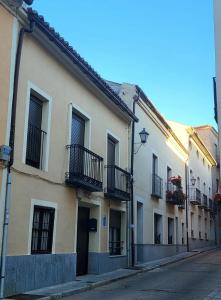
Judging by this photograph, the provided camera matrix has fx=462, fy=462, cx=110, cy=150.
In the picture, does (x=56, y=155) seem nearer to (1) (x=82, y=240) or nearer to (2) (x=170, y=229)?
(1) (x=82, y=240)

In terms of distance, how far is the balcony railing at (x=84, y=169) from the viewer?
12.9m

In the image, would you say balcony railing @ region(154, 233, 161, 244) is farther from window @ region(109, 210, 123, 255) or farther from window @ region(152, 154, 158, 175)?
window @ region(109, 210, 123, 255)

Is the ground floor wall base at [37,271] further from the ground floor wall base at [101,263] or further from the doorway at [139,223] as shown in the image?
the doorway at [139,223]

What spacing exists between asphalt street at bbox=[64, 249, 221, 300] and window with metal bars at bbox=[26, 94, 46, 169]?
3.42 meters

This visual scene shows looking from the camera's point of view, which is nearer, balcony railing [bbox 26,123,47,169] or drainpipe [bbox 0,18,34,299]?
drainpipe [bbox 0,18,34,299]

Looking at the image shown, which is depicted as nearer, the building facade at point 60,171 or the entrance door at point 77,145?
the building facade at point 60,171

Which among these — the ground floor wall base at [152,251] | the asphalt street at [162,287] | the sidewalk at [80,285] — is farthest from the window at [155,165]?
the asphalt street at [162,287]

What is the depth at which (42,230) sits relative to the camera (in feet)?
38.1

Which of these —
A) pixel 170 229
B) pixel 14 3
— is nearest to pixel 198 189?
pixel 170 229

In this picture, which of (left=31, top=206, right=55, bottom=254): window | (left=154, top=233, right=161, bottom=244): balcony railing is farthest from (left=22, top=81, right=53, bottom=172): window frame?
(left=154, top=233, right=161, bottom=244): balcony railing

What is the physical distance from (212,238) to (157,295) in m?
30.1

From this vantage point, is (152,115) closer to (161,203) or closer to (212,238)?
(161,203)

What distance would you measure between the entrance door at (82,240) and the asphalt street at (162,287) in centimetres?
140

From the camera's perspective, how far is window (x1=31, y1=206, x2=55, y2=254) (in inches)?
444
